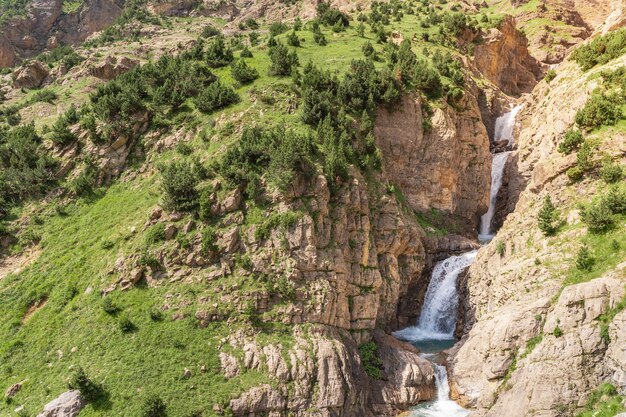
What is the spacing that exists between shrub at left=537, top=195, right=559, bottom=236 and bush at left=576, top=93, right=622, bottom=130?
9847 mm

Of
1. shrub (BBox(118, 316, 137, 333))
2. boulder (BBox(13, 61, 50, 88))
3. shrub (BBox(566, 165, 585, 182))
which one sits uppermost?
boulder (BBox(13, 61, 50, 88))

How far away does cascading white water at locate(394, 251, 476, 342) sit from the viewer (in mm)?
41622

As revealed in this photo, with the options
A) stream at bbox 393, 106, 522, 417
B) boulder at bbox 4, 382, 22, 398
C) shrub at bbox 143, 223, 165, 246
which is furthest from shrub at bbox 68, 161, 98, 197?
stream at bbox 393, 106, 522, 417

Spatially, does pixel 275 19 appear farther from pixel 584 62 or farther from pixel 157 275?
pixel 157 275

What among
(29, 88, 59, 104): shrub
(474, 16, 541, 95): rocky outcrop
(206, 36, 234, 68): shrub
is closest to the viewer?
(206, 36, 234, 68): shrub

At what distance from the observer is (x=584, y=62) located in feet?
157

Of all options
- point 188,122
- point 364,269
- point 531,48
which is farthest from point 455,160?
point 531,48

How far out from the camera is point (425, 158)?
52.2 metres

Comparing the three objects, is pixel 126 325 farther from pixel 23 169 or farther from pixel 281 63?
pixel 281 63

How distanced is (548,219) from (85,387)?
121ft

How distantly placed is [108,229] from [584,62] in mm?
55438

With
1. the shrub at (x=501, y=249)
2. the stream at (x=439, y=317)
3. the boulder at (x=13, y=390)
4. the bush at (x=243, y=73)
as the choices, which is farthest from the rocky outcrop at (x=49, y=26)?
the shrub at (x=501, y=249)

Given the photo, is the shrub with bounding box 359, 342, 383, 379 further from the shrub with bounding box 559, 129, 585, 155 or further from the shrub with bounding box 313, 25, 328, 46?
the shrub with bounding box 313, 25, 328, 46

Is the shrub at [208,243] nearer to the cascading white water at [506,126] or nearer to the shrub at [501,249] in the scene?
the shrub at [501,249]
